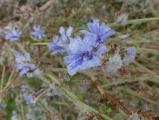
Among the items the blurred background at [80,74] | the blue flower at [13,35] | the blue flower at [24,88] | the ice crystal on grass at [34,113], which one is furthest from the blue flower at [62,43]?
the ice crystal on grass at [34,113]

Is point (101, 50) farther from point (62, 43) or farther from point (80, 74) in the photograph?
point (80, 74)

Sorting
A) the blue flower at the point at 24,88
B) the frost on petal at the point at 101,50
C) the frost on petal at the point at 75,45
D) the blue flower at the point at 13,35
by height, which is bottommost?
the blue flower at the point at 24,88

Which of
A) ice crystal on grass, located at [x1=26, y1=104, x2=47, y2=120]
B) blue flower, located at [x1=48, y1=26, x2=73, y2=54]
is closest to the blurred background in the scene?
ice crystal on grass, located at [x1=26, y1=104, x2=47, y2=120]

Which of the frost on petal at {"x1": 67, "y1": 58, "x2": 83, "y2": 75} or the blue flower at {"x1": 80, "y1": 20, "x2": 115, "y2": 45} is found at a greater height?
the blue flower at {"x1": 80, "y1": 20, "x2": 115, "y2": 45}

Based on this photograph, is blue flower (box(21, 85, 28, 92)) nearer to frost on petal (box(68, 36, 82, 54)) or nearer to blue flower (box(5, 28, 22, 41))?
blue flower (box(5, 28, 22, 41))

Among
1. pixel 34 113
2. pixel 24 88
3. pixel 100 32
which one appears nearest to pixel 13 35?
pixel 24 88

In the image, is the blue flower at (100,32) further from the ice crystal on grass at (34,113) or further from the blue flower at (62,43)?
the ice crystal on grass at (34,113)

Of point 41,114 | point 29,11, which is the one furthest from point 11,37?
point 41,114

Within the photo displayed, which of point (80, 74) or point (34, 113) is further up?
point (80, 74)

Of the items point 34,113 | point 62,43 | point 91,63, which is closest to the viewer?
point 91,63
